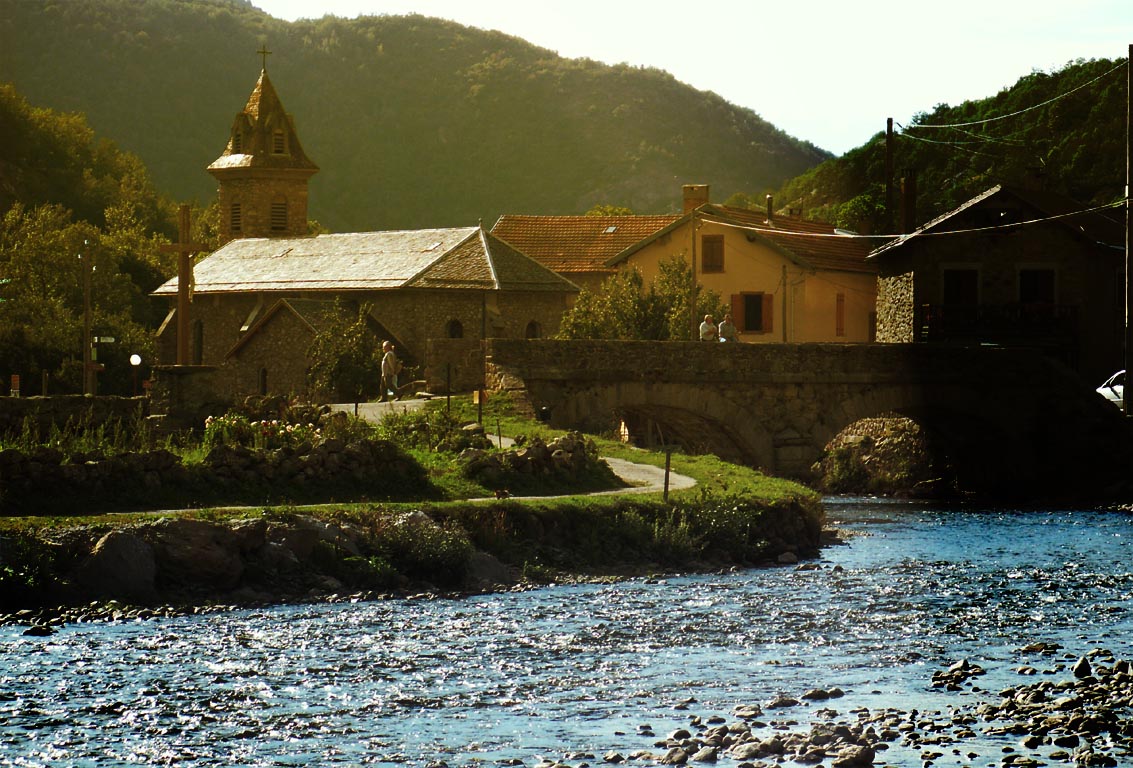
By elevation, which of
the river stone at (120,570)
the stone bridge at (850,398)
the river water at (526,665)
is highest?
the stone bridge at (850,398)

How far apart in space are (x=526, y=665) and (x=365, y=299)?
44.6 metres

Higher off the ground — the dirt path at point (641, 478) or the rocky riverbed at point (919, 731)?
the dirt path at point (641, 478)

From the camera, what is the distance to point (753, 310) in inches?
2527

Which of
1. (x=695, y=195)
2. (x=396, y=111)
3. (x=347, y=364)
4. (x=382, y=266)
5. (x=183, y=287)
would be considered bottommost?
(x=347, y=364)

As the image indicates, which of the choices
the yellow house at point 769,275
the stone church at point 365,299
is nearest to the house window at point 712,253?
the yellow house at point 769,275

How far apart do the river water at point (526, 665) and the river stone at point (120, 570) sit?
1.01 metres

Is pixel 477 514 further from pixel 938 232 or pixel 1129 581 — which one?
pixel 938 232

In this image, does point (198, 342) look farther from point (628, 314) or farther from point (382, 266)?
point (628, 314)

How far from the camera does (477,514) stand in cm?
2456

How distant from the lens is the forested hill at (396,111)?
153375mm

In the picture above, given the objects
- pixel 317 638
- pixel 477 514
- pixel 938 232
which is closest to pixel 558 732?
pixel 317 638

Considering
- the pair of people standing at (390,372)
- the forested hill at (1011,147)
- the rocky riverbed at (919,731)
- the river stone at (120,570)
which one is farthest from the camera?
the forested hill at (1011,147)

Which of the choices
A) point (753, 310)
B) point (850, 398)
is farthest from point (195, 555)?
point (753, 310)

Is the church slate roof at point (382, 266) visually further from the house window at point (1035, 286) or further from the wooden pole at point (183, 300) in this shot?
the wooden pole at point (183, 300)
